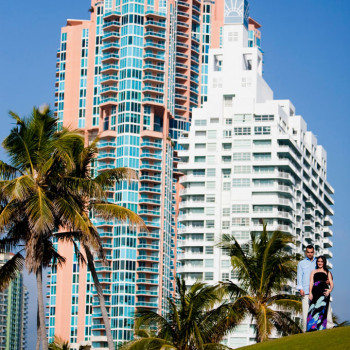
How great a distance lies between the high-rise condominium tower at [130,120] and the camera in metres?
168

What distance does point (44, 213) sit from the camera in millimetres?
44688

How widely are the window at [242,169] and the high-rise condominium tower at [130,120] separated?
24.1 metres

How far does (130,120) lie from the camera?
175 m

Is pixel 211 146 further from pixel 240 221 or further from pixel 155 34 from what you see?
pixel 155 34

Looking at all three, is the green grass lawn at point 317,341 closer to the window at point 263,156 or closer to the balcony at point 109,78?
the window at point 263,156

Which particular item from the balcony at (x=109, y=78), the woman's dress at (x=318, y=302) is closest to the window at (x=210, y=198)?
the balcony at (x=109, y=78)

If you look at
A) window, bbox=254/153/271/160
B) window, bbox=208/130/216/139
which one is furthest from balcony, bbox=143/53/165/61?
window, bbox=254/153/271/160

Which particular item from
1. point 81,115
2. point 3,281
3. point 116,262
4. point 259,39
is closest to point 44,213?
point 3,281

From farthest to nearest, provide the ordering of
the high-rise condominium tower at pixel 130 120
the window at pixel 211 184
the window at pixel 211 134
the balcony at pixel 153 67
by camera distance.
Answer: the balcony at pixel 153 67, the high-rise condominium tower at pixel 130 120, the window at pixel 211 134, the window at pixel 211 184

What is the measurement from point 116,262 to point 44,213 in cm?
12403

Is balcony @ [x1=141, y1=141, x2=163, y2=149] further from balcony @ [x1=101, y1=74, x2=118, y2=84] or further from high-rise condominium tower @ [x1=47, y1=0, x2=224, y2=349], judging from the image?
balcony @ [x1=101, y1=74, x2=118, y2=84]

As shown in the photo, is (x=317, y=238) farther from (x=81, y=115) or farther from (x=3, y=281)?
(x=3, y=281)

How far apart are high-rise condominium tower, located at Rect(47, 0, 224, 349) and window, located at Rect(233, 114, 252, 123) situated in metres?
23.9

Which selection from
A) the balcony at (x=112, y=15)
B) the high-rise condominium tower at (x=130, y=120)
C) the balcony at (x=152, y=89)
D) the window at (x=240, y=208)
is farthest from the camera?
the balcony at (x=112, y=15)
